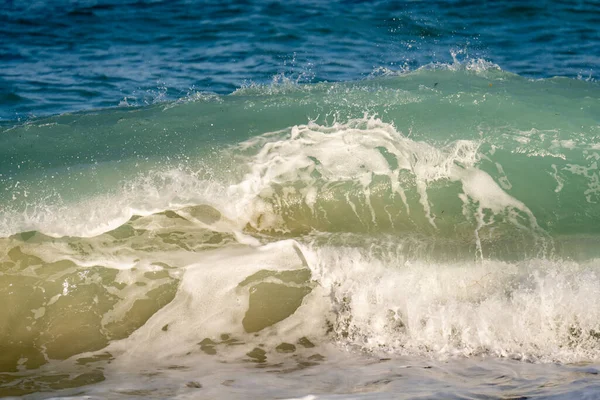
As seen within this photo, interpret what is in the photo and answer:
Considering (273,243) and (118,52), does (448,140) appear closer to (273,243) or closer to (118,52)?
(273,243)

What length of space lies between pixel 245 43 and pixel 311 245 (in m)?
6.28

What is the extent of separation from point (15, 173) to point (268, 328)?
6.30 ft

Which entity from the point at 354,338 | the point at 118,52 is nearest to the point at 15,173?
the point at 354,338

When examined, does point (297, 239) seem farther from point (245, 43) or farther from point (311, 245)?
point (245, 43)

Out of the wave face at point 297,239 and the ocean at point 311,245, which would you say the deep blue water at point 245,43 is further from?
the wave face at point 297,239

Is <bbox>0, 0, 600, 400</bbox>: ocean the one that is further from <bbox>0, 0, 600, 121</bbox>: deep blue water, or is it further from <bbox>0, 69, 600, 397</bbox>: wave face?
<bbox>0, 0, 600, 121</bbox>: deep blue water

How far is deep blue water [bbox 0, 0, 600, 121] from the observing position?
347 inches

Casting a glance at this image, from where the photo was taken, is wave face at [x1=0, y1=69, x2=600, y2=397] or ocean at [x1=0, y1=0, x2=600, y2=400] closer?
ocean at [x1=0, y1=0, x2=600, y2=400]

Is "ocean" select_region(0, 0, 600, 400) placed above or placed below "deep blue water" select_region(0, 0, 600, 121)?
below

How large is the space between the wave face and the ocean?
0.04 ft

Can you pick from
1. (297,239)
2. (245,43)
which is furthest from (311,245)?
(245,43)

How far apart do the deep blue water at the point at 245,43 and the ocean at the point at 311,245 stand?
2154 millimetres

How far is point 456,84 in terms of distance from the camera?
6.78 metres

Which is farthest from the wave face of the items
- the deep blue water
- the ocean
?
the deep blue water
